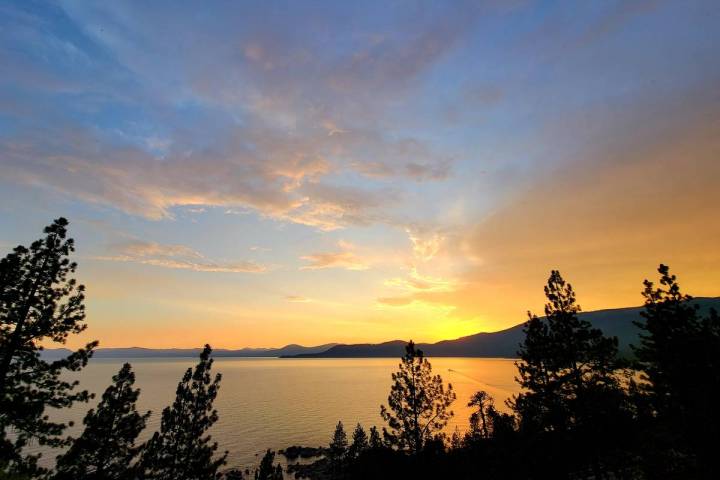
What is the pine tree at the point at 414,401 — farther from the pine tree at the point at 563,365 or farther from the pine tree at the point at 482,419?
the pine tree at the point at 482,419

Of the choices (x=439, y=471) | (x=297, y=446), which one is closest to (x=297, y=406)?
(x=297, y=446)

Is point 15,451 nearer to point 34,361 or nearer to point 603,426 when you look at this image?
point 34,361

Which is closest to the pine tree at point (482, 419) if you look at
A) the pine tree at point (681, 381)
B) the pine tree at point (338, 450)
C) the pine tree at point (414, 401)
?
the pine tree at point (338, 450)

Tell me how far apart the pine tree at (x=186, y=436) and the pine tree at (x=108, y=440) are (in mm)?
2138

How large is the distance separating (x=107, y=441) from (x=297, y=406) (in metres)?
122

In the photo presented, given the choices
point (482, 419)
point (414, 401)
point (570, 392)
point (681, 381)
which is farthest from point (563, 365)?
point (482, 419)

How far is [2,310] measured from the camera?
17641 millimetres

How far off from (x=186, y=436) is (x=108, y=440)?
634 centimetres

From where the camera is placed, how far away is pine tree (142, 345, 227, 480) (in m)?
28.5

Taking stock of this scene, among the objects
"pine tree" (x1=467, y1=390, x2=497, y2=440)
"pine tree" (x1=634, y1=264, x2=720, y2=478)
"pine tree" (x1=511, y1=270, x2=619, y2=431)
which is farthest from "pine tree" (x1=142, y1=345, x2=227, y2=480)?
"pine tree" (x1=467, y1=390, x2=497, y2=440)

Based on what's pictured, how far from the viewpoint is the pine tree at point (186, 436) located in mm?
28516

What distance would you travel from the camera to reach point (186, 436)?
30156mm

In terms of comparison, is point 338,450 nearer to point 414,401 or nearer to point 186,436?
point 414,401

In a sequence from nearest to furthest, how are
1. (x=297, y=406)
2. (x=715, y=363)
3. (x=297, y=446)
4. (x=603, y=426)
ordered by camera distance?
(x=715, y=363) → (x=603, y=426) → (x=297, y=446) → (x=297, y=406)
